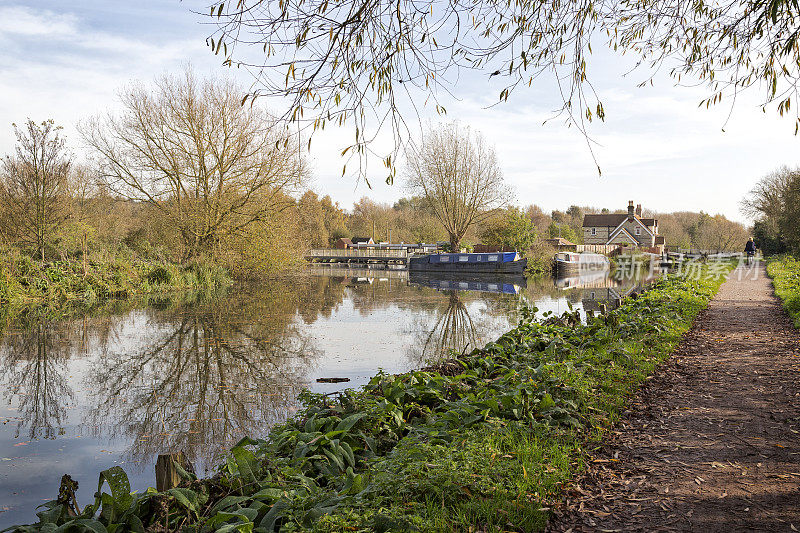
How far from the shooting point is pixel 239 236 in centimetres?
2277

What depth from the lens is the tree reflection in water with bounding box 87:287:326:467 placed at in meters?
5.12

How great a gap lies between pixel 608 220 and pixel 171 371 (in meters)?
72.5

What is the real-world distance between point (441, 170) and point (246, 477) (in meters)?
35.1

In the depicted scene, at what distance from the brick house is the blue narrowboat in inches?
1529

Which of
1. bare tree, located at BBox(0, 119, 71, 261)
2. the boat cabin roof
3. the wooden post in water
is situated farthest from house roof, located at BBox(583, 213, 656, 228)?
the wooden post in water

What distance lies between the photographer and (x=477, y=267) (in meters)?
33.5

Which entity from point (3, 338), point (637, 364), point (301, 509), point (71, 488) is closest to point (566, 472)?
point (301, 509)

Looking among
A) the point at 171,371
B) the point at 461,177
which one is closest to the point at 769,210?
the point at 461,177

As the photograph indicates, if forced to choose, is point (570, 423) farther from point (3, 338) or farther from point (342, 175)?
point (3, 338)

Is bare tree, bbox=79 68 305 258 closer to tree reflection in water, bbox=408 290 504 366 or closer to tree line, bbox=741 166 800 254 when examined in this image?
tree reflection in water, bbox=408 290 504 366

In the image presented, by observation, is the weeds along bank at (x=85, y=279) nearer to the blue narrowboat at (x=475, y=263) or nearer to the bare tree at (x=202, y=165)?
the bare tree at (x=202, y=165)

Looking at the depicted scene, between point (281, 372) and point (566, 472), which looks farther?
point (281, 372)

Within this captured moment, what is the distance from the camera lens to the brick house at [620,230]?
69.7 meters

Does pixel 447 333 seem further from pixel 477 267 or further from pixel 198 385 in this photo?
pixel 477 267
